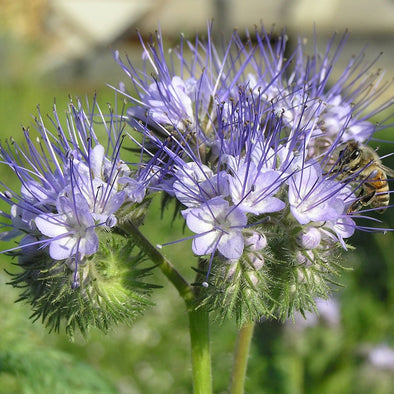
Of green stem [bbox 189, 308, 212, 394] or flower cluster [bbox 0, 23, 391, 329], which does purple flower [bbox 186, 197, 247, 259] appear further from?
green stem [bbox 189, 308, 212, 394]

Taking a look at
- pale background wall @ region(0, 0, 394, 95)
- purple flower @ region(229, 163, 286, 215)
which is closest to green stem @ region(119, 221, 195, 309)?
purple flower @ region(229, 163, 286, 215)

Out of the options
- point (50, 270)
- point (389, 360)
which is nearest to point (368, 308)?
point (389, 360)

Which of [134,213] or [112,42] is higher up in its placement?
[112,42]

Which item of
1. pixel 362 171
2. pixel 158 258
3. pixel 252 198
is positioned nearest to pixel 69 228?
pixel 158 258

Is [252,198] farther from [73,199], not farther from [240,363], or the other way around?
[240,363]

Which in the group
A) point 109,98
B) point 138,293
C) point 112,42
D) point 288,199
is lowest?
point 138,293

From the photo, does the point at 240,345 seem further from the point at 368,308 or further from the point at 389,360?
the point at 368,308
